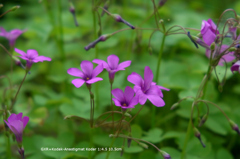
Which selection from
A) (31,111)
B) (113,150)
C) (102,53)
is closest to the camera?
(113,150)

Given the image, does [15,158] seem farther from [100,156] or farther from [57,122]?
[100,156]

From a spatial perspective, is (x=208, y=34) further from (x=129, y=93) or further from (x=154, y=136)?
(x=154, y=136)

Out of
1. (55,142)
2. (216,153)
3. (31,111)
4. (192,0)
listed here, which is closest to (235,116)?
(216,153)

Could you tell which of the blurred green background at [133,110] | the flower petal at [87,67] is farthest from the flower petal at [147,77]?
the blurred green background at [133,110]

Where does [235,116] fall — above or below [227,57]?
below

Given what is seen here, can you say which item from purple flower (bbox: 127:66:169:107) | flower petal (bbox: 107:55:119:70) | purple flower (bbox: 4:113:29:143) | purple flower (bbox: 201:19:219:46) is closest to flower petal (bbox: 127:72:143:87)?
purple flower (bbox: 127:66:169:107)

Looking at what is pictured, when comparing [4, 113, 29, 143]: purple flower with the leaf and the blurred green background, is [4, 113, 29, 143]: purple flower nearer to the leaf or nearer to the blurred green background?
the blurred green background
